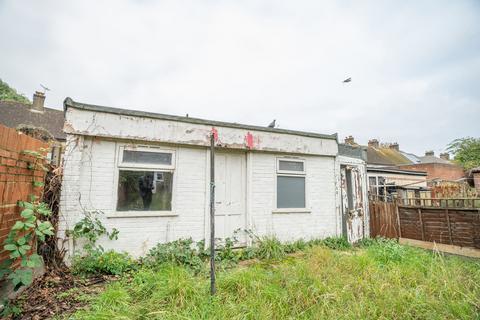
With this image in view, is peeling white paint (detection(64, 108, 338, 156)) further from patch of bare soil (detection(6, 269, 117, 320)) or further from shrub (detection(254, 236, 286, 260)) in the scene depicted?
patch of bare soil (detection(6, 269, 117, 320))

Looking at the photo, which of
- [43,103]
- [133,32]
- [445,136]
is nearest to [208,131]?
[133,32]

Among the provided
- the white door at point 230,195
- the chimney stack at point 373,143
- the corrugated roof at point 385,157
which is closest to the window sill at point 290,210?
the white door at point 230,195

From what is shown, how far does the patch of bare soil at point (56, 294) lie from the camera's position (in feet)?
8.99

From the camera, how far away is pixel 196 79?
1316 centimetres

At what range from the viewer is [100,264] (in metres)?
4.16

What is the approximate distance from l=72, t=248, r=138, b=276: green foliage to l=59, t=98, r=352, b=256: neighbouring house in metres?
0.32

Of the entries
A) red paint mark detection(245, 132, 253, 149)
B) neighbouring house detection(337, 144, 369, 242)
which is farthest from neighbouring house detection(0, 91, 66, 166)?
neighbouring house detection(337, 144, 369, 242)

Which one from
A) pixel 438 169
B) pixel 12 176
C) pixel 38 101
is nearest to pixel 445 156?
pixel 438 169

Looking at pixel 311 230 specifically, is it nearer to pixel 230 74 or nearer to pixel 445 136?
pixel 230 74

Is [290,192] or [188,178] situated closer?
[188,178]

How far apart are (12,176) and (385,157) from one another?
26989mm

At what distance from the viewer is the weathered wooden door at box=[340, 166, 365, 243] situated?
716 cm

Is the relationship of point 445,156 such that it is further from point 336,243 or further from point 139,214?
point 139,214

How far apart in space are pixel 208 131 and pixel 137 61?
22.4 feet
